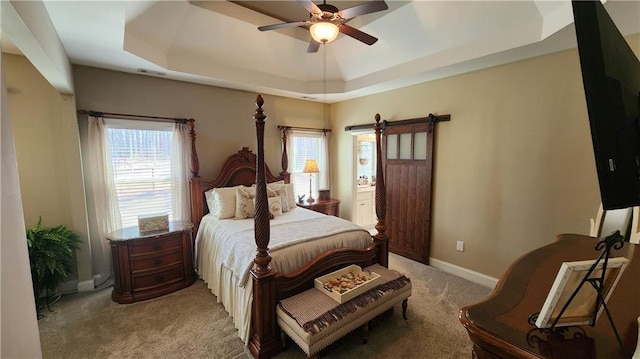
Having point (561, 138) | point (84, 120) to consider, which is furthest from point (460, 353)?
point (84, 120)

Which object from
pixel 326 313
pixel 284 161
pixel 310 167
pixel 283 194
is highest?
pixel 284 161

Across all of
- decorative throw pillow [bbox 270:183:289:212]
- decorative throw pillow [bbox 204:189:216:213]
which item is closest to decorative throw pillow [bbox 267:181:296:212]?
decorative throw pillow [bbox 270:183:289:212]

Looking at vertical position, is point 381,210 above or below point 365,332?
above

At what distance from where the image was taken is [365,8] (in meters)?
1.86

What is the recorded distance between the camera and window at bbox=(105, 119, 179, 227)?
3.11 m

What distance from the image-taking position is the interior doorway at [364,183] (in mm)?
4910

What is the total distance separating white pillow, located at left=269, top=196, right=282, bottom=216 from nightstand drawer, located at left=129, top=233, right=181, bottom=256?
3.64ft

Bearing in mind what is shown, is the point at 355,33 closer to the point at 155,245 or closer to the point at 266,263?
the point at 266,263

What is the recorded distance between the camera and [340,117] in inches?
193

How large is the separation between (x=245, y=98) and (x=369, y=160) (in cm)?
303

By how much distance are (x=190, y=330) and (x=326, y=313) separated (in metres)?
1.34

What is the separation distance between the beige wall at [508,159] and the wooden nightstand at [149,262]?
3.22m

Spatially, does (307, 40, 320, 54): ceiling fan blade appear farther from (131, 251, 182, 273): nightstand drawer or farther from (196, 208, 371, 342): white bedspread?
(131, 251, 182, 273): nightstand drawer

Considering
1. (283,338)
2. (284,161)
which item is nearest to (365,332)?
(283,338)
